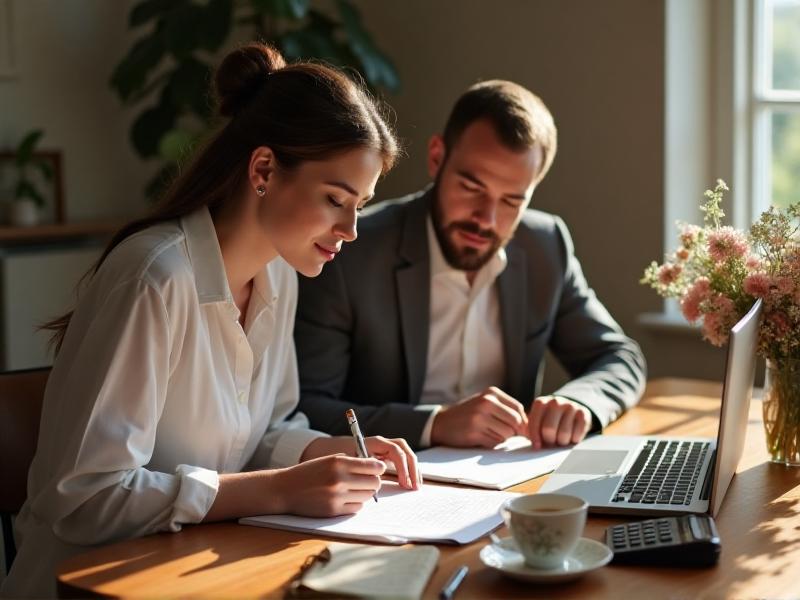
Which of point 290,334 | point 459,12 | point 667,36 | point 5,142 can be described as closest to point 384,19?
point 459,12

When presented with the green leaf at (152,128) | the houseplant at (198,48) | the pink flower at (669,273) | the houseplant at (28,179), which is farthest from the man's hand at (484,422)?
the houseplant at (28,179)

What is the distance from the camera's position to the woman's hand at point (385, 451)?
5.52ft

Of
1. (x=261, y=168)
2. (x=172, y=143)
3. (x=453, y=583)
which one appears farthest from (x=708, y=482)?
(x=172, y=143)

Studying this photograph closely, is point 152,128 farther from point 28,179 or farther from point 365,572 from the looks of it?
point 365,572

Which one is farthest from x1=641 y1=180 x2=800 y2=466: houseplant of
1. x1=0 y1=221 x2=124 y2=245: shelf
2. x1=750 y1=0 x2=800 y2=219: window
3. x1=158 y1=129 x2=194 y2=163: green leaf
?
x1=0 y1=221 x2=124 y2=245: shelf

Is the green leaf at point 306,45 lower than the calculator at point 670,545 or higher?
higher

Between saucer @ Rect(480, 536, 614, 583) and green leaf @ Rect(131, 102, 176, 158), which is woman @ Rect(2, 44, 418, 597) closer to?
saucer @ Rect(480, 536, 614, 583)

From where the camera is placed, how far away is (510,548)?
4.42 ft

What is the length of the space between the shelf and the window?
2100mm

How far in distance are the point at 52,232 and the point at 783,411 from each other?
2.87m

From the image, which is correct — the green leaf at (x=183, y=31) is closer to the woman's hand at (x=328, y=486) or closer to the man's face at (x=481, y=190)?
the man's face at (x=481, y=190)

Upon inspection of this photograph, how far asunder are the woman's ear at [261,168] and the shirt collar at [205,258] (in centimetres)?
9

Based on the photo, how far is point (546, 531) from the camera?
1.25m

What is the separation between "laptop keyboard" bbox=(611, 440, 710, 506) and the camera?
1580 millimetres
